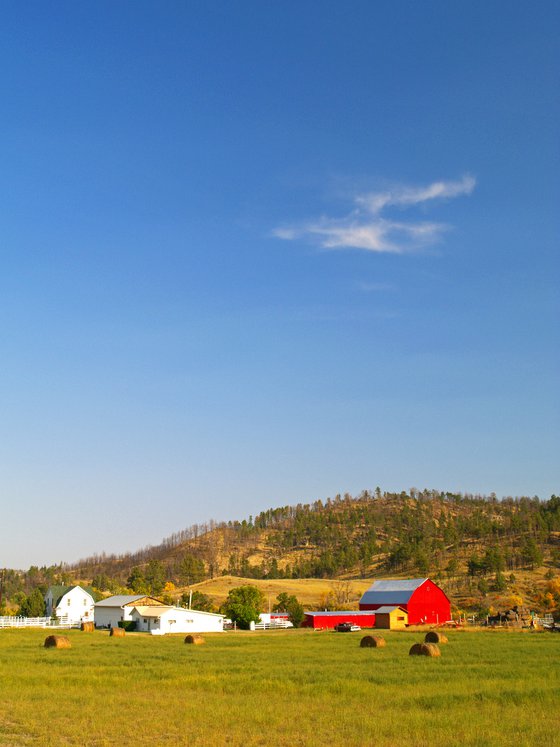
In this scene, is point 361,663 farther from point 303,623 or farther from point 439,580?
point 439,580

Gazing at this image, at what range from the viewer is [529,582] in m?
118

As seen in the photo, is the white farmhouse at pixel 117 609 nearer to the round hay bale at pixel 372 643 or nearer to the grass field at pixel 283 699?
the round hay bale at pixel 372 643

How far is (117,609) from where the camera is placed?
84062mm

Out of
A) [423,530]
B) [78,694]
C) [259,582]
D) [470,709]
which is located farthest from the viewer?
[423,530]

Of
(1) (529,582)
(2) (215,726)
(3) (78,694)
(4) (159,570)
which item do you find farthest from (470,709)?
(4) (159,570)

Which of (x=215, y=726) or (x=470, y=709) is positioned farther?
(x=470, y=709)

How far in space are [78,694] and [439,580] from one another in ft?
361

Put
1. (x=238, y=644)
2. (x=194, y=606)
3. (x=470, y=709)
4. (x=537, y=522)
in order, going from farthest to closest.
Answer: (x=537, y=522), (x=194, y=606), (x=238, y=644), (x=470, y=709)

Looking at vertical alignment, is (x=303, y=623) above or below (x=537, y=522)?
below

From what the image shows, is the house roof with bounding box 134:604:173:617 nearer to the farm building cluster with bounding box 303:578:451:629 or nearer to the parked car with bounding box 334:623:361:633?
the farm building cluster with bounding box 303:578:451:629

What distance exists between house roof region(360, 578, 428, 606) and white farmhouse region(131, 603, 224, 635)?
1942 centimetres

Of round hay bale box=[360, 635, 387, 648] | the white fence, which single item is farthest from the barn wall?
round hay bale box=[360, 635, 387, 648]

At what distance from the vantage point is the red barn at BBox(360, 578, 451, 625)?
85250 millimetres

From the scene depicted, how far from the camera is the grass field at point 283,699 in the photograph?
18141mm
